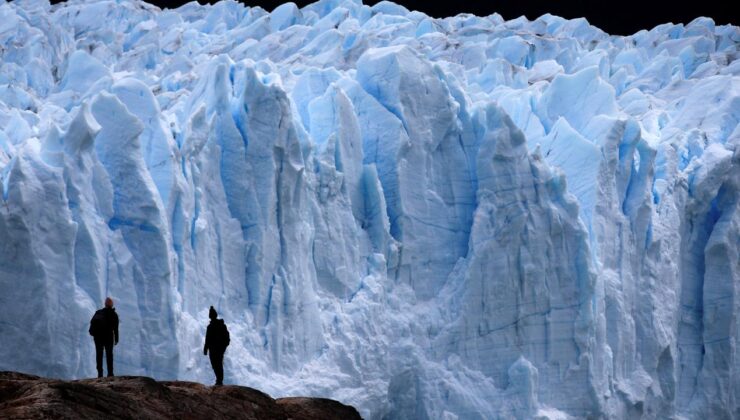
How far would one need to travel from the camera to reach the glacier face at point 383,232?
13742mm

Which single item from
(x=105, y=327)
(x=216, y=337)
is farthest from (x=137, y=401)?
(x=216, y=337)

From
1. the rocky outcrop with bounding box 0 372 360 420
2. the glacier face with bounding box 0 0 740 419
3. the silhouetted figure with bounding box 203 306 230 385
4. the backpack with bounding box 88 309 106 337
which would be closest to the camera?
the rocky outcrop with bounding box 0 372 360 420

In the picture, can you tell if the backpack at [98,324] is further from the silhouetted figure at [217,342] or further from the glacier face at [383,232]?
the glacier face at [383,232]

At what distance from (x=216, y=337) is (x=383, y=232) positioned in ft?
15.4

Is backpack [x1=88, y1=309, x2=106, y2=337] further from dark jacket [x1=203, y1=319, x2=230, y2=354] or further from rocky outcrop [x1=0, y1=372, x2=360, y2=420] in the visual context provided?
dark jacket [x1=203, y1=319, x2=230, y2=354]

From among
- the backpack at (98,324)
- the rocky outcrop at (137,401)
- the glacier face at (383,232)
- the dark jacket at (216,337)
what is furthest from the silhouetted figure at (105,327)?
the glacier face at (383,232)

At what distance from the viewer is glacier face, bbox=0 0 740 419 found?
1374 centimetres

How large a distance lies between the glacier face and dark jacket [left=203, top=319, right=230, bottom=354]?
2031 mm

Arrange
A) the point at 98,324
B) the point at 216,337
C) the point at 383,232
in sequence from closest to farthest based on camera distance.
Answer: the point at 98,324, the point at 216,337, the point at 383,232

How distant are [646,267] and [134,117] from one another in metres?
7.42

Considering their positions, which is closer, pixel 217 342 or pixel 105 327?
pixel 105 327

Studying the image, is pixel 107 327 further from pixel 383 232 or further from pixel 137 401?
pixel 383 232

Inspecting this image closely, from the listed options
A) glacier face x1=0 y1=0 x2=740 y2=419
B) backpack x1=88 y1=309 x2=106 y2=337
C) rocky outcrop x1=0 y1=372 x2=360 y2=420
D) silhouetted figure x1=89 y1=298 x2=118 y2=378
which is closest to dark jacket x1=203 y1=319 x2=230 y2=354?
rocky outcrop x1=0 y1=372 x2=360 y2=420

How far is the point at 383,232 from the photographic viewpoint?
16203 mm
